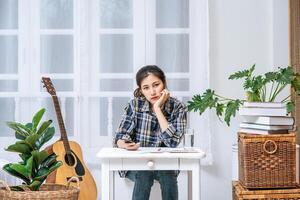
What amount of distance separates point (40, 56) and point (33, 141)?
5.50 feet

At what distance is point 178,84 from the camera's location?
4.07 m

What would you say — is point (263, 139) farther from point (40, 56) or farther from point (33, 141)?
point (40, 56)

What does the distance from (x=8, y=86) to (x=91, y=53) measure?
0.64 metres

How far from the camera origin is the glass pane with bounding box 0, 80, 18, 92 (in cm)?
405

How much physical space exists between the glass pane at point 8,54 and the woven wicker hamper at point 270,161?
1.92 m

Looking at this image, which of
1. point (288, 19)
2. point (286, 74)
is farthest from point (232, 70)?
point (286, 74)

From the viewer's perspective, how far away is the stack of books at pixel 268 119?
295 centimetres

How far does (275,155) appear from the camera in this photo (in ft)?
9.53

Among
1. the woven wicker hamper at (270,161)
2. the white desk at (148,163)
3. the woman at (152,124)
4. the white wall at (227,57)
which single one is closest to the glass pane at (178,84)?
the white wall at (227,57)

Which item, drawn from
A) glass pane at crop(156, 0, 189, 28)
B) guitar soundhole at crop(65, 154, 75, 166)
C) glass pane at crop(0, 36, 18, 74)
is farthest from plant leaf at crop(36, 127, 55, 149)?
glass pane at crop(156, 0, 189, 28)

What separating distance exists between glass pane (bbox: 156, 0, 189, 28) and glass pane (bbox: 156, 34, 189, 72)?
0.08 meters

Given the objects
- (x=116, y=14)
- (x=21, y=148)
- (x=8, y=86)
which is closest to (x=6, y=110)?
(x=8, y=86)

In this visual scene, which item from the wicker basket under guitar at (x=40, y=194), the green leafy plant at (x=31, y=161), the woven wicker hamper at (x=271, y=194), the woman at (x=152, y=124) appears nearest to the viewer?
the wicker basket under guitar at (x=40, y=194)

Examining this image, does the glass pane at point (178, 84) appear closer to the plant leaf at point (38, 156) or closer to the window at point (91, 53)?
the window at point (91, 53)
